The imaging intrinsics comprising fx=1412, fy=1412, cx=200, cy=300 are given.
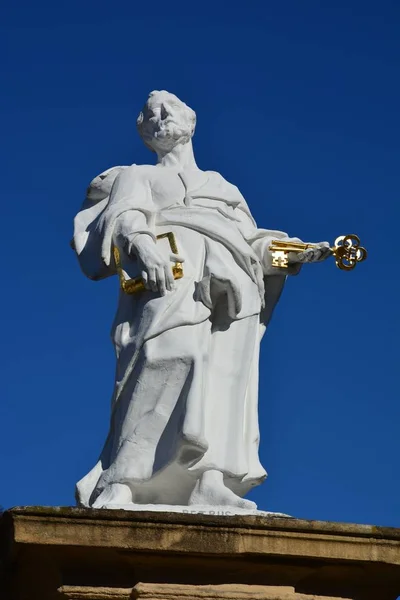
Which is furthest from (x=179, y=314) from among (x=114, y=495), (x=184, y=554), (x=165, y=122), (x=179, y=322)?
(x=184, y=554)

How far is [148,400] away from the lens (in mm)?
9578

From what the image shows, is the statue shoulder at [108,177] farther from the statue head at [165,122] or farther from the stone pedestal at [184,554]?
the stone pedestal at [184,554]

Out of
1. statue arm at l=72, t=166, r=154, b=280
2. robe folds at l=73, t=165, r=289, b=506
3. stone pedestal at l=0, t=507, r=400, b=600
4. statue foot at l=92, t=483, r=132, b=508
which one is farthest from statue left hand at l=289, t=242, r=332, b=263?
stone pedestal at l=0, t=507, r=400, b=600

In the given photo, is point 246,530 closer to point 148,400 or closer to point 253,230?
point 148,400

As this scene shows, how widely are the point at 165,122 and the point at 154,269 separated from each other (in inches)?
60.4

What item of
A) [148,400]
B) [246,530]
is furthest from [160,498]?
[246,530]

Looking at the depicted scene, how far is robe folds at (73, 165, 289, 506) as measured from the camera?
31.0 ft

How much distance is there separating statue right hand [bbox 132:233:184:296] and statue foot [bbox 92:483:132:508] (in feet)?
4.52

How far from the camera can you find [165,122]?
10.8 m

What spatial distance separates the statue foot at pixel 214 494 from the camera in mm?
9281

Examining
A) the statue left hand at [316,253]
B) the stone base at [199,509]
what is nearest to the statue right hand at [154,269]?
the statue left hand at [316,253]

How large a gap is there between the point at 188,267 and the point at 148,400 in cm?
105

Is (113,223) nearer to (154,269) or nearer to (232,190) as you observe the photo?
(154,269)

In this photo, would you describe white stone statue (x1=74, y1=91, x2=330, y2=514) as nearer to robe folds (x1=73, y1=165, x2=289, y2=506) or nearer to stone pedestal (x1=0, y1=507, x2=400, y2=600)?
robe folds (x1=73, y1=165, x2=289, y2=506)
